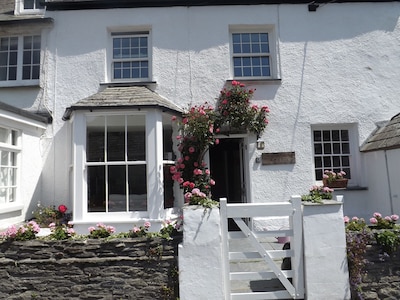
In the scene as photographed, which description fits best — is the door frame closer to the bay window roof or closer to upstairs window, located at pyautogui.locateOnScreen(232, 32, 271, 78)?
the bay window roof

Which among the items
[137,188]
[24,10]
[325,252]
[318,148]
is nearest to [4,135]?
[137,188]

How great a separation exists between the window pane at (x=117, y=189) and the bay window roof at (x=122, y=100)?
1.34 metres

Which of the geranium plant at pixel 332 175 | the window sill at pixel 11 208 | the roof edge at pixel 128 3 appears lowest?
the window sill at pixel 11 208

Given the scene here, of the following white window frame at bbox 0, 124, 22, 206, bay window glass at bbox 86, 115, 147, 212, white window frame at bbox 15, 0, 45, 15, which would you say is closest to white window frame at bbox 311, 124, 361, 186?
bay window glass at bbox 86, 115, 147, 212

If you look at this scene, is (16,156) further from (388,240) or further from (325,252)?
(388,240)

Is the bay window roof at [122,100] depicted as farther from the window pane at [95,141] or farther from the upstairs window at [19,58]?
the upstairs window at [19,58]

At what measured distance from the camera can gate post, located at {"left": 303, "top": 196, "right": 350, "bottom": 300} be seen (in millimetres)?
4719

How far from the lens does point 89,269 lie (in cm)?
491

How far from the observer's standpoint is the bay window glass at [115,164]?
6.97 meters

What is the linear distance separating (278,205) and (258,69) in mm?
4817

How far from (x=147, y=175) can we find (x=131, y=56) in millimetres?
3459

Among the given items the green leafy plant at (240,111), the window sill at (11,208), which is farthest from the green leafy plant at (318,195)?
the window sill at (11,208)

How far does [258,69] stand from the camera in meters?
8.63

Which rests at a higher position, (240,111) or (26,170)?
(240,111)
